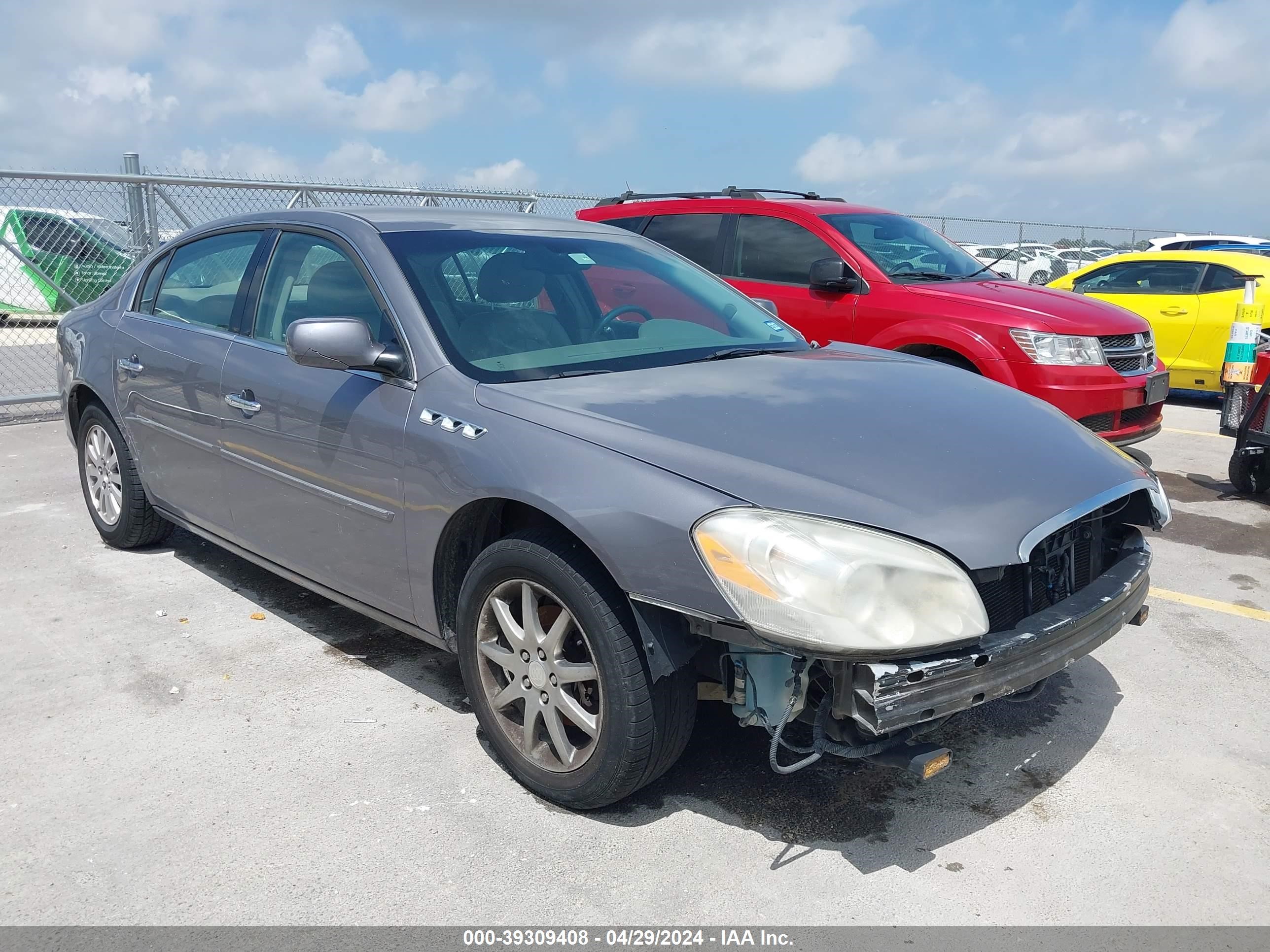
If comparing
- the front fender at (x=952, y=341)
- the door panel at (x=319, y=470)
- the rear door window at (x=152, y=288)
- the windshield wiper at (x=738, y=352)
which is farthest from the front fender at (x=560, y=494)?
the front fender at (x=952, y=341)

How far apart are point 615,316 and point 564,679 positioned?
148 cm

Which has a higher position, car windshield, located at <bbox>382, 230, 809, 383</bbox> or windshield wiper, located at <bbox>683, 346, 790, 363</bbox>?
car windshield, located at <bbox>382, 230, 809, 383</bbox>

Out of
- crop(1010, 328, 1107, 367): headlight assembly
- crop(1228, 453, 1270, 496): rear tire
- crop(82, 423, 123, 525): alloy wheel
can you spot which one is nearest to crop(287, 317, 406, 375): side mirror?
crop(82, 423, 123, 525): alloy wheel

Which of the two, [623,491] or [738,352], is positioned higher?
[738,352]

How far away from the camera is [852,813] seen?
297cm

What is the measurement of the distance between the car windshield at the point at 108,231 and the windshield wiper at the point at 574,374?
776 centimetres

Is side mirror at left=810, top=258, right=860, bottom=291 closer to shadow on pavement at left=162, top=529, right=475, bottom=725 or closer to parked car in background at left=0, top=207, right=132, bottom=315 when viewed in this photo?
shadow on pavement at left=162, top=529, right=475, bottom=725

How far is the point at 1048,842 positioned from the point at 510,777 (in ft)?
5.03

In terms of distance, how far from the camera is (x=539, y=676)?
2934 millimetres

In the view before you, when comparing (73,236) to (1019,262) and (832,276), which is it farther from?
(1019,262)

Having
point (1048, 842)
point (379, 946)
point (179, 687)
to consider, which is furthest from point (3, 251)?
point (1048, 842)

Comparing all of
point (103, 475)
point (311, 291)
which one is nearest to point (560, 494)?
point (311, 291)

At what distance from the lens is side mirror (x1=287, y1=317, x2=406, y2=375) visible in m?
3.21

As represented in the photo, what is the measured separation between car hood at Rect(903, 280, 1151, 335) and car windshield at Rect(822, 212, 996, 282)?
0.22m
